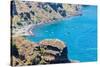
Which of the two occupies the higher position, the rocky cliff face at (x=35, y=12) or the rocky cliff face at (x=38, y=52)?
the rocky cliff face at (x=35, y=12)

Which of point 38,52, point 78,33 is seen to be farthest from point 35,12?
point 78,33

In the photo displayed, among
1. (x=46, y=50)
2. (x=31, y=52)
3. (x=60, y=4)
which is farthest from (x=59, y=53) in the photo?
(x=60, y=4)

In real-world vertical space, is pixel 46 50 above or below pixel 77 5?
below

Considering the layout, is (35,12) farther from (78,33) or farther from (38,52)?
(78,33)

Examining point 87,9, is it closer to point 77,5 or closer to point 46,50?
point 77,5

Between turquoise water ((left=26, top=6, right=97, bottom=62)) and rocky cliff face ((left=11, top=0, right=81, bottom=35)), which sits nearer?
rocky cliff face ((left=11, top=0, right=81, bottom=35))
